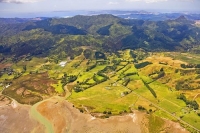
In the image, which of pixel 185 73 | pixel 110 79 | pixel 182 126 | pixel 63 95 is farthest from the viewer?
pixel 110 79

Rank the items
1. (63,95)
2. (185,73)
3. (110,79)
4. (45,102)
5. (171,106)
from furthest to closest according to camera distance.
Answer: (110,79), (185,73), (63,95), (45,102), (171,106)

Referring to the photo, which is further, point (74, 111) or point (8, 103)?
point (8, 103)

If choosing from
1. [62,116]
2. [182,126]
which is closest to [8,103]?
[62,116]

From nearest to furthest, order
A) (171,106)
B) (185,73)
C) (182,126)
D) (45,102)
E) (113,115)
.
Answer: (182,126), (113,115), (171,106), (45,102), (185,73)

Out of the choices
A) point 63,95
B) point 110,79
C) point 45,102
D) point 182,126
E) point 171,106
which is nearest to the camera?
point 182,126

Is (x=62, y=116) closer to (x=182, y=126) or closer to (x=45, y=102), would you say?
(x=45, y=102)

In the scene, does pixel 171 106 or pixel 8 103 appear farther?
pixel 8 103

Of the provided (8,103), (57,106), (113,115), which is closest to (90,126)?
(113,115)

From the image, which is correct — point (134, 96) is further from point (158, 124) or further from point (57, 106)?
point (57, 106)
